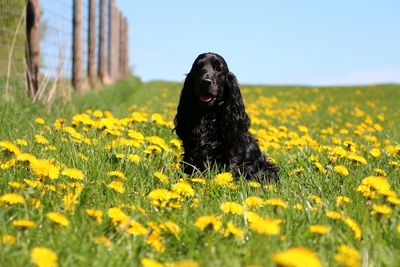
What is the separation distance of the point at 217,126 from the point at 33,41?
5250mm

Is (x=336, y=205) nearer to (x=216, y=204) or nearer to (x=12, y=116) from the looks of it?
(x=216, y=204)

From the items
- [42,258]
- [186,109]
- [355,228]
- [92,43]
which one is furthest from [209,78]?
[92,43]

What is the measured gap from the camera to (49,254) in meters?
1.71

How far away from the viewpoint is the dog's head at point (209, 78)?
4254 millimetres

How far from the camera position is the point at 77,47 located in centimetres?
1280

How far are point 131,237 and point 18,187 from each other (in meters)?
0.66

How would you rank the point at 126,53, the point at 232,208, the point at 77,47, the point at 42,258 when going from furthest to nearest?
the point at 126,53 → the point at 77,47 → the point at 232,208 → the point at 42,258

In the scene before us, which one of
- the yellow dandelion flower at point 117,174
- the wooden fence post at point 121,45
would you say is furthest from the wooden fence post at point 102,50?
the yellow dandelion flower at point 117,174

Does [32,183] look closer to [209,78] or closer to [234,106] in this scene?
[209,78]

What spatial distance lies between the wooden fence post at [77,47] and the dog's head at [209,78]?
8.55 m

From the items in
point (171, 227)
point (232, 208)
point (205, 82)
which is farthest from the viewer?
point (205, 82)

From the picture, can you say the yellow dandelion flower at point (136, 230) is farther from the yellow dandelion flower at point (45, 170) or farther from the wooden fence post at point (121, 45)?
the wooden fence post at point (121, 45)

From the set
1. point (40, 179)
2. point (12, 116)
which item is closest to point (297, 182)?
point (40, 179)

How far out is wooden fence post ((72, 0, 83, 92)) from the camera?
12.6 m
